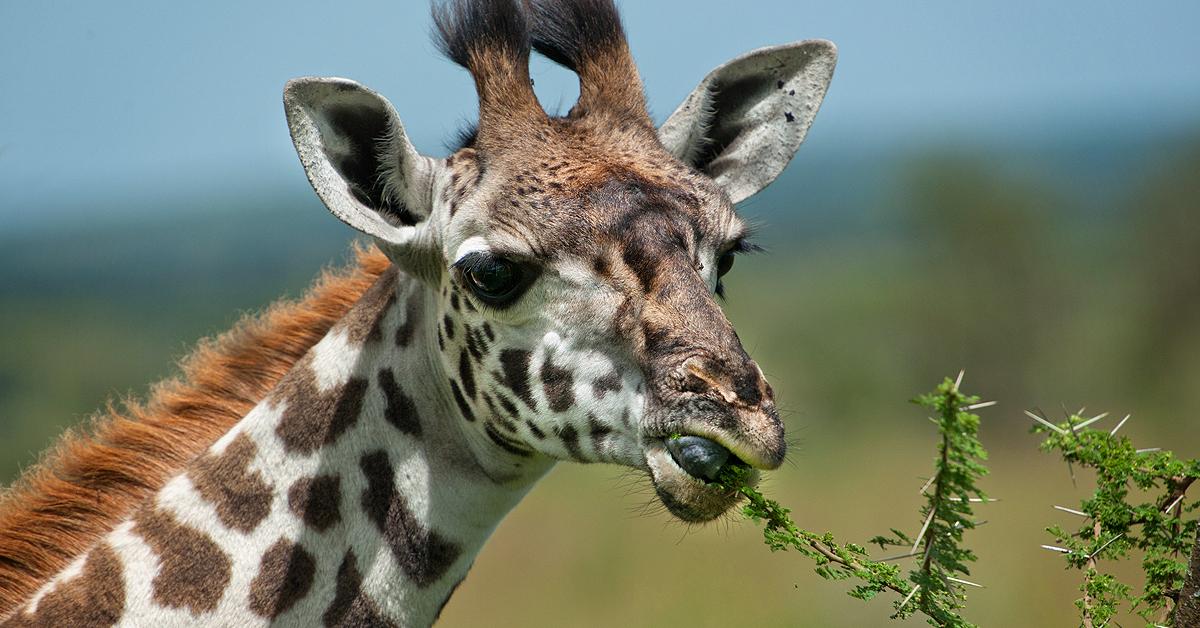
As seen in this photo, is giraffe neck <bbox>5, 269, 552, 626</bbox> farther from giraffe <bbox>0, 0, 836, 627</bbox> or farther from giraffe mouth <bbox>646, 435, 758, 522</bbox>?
giraffe mouth <bbox>646, 435, 758, 522</bbox>

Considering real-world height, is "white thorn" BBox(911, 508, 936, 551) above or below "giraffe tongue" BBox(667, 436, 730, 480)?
above

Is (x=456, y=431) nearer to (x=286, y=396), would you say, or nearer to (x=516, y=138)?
(x=286, y=396)

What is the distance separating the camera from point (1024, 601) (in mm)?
19141

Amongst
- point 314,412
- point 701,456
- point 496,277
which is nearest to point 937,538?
point 701,456

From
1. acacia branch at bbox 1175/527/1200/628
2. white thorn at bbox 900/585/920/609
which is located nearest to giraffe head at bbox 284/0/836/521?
white thorn at bbox 900/585/920/609

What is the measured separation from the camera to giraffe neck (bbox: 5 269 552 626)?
591 cm

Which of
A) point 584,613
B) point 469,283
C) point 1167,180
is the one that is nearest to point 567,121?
point 469,283

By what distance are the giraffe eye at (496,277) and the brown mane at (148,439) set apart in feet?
5.04

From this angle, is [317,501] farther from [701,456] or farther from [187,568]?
[701,456]

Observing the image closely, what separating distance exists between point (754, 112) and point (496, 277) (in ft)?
7.76

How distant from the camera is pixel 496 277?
5.91 metres

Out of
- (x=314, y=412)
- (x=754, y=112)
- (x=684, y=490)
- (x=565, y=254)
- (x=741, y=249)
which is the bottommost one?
(x=314, y=412)

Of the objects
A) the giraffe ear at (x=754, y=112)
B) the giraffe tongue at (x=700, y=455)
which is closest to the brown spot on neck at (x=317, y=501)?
the giraffe tongue at (x=700, y=455)

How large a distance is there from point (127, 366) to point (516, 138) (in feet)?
185
